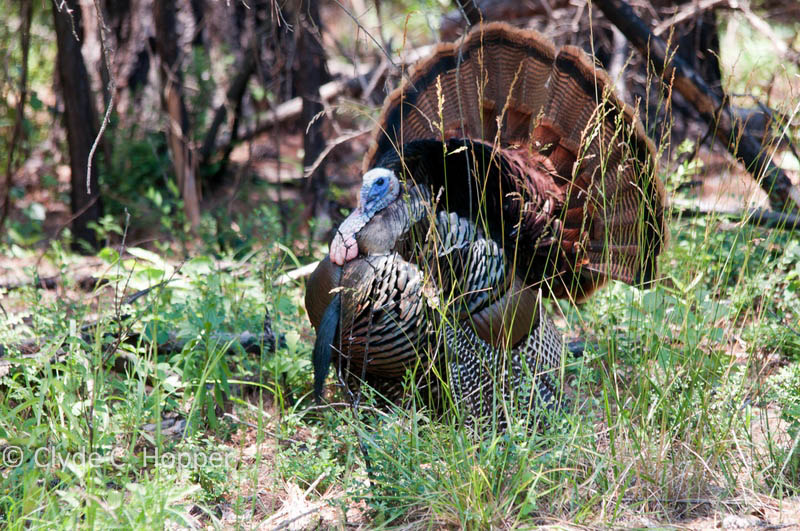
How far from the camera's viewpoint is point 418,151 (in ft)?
9.65

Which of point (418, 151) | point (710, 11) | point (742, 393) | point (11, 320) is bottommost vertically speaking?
point (742, 393)

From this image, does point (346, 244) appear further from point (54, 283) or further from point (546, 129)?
point (54, 283)

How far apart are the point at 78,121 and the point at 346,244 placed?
3.01 m

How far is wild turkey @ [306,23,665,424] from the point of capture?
2562 millimetres

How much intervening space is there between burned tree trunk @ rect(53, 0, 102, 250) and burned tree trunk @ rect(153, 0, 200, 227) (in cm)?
50

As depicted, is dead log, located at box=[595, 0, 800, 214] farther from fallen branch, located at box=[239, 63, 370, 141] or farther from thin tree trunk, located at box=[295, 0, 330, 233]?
fallen branch, located at box=[239, 63, 370, 141]

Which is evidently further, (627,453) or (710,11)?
(710,11)

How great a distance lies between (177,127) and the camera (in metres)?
5.15

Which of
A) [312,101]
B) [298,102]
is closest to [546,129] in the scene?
[312,101]

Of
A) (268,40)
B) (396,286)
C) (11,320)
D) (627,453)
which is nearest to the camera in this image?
(627,453)

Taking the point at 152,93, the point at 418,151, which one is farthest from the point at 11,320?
the point at 152,93

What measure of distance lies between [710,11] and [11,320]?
4264 mm

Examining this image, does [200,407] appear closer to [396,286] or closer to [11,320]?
[11,320]

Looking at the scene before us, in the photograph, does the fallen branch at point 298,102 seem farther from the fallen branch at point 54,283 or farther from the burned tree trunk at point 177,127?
the fallen branch at point 54,283
